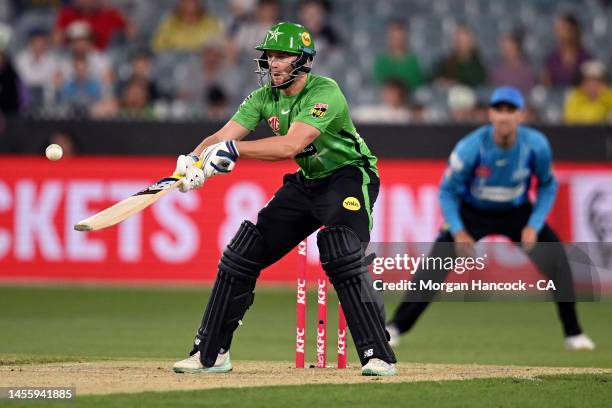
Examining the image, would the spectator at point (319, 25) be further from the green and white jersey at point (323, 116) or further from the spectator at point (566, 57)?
the green and white jersey at point (323, 116)

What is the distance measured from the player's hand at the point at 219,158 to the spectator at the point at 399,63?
9.66m

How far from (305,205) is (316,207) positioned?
87mm

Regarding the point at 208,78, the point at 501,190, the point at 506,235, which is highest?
the point at 208,78

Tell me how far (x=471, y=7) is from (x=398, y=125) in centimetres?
367

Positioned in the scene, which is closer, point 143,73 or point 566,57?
point 143,73

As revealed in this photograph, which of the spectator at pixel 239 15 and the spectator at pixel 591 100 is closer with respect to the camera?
the spectator at pixel 591 100

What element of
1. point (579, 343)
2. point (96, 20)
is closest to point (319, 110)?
Answer: point (579, 343)

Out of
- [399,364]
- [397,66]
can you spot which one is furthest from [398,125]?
[399,364]

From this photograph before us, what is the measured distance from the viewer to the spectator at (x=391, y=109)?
1558cm

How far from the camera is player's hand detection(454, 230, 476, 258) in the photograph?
862 centimetres

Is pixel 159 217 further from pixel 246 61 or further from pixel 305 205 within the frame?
pixel 305 205

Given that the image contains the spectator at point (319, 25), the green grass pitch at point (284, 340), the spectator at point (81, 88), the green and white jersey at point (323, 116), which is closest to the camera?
the green grass pitch at point (284, 340)

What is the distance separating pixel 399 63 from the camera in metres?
16.6

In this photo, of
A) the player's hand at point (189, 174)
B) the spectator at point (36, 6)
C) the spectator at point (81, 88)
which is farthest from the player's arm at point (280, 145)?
the spectator at point (36, 6)
